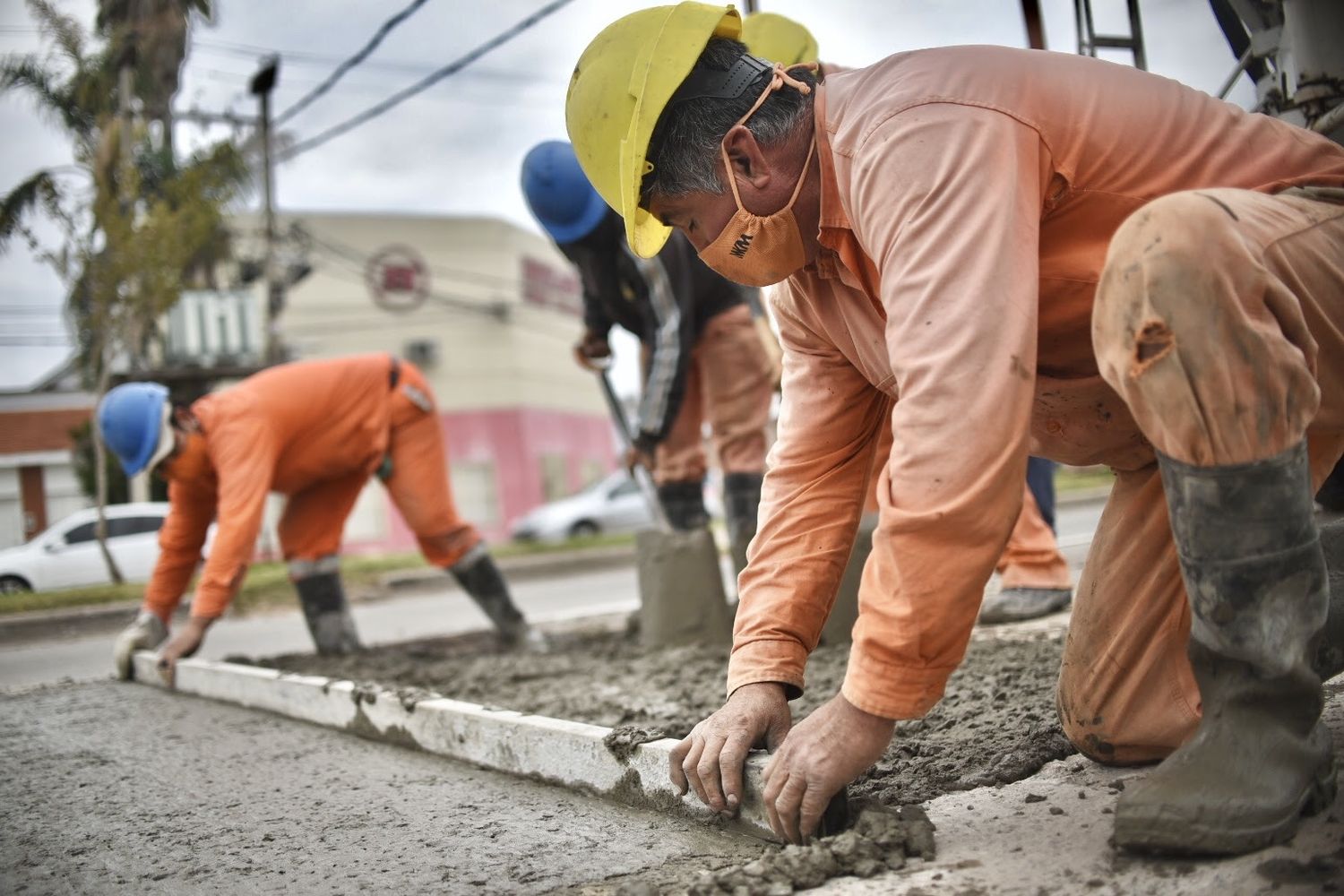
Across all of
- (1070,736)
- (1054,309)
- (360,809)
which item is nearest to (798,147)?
(1054,309)

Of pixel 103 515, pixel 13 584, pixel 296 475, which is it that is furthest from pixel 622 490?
pixel 296 475

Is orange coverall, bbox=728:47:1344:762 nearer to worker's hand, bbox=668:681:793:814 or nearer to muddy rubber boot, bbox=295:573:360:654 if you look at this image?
worker's hand, bbox=668:681:793:814

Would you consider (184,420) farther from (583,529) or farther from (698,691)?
(583,529)

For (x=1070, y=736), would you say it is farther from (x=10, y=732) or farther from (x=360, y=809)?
(x=10, y=732)

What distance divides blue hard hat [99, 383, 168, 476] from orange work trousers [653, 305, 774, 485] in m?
2.09

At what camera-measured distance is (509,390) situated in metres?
27.8

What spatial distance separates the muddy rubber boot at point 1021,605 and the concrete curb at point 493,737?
6.45 ft

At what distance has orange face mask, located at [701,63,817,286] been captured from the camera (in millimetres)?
1846

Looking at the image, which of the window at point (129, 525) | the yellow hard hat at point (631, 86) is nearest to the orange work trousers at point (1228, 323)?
the yellow hard hat at point (631, 86)

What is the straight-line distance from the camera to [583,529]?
63.6 feet

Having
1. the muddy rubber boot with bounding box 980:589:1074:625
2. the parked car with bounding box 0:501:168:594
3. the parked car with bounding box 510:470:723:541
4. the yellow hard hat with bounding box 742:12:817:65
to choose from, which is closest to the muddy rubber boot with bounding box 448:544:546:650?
the muddy rubber boot with bounding box 980:589:1074:625

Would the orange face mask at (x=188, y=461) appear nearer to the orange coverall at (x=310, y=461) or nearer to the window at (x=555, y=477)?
the orange coverall at (x=310, y=461)

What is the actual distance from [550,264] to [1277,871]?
30.4 m

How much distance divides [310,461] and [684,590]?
1917 mm
